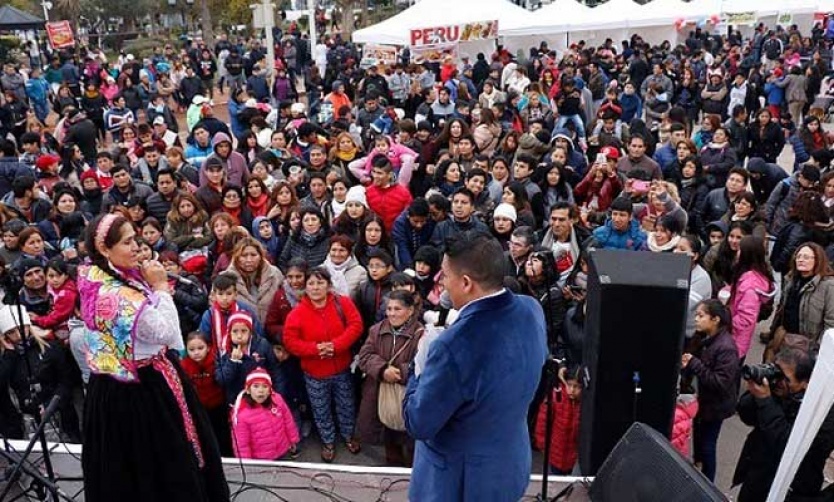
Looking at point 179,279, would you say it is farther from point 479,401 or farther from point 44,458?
point 479,401

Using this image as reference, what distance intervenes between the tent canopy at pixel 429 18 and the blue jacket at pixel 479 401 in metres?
12.1

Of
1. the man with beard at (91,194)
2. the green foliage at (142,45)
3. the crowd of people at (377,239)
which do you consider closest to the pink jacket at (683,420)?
the crowd of people at (377,239)

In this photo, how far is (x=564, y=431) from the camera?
4020mm

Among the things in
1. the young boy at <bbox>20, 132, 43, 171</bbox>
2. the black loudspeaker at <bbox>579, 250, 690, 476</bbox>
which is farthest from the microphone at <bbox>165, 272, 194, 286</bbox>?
the young boy at <bbox>20, 132, 43, 171</bbox>

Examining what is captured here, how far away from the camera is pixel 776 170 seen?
7.01 meters

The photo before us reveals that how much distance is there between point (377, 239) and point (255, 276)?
0.89m

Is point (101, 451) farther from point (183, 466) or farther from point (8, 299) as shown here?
point (8, 299)

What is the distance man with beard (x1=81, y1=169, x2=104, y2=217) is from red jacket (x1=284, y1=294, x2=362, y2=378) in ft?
10.1

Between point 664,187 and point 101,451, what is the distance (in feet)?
13.5

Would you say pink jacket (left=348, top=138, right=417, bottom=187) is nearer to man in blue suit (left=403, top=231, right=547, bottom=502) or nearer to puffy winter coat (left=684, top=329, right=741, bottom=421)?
puffy winter coat (left=684, top=329, right=741, bottom=421)

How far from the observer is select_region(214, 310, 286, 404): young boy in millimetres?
4070

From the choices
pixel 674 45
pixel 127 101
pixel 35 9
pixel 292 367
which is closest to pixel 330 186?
pixel 292 367

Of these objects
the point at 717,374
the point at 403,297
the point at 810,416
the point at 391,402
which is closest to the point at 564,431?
the point at 717,374

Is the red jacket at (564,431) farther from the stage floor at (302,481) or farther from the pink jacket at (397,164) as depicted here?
the pink jacket at (397,164)
